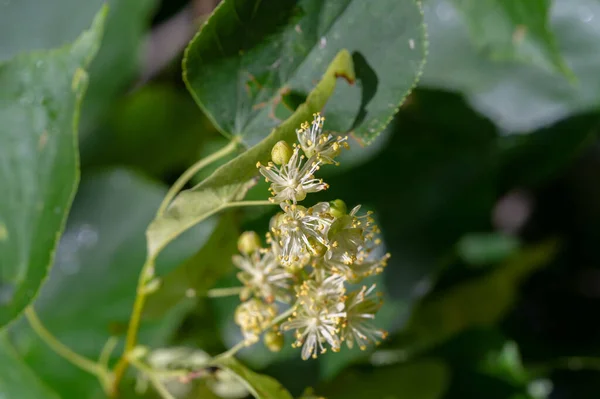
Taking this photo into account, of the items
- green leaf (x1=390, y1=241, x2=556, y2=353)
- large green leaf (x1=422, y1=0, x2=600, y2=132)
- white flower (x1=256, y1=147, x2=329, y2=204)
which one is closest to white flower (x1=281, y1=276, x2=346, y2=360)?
white flower (x1=256, y1=147, x2=329, y2=204)

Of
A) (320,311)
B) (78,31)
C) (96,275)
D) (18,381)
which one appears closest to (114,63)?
(78,31)

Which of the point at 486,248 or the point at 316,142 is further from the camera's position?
the point at 486,248

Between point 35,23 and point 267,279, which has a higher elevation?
point 35,23

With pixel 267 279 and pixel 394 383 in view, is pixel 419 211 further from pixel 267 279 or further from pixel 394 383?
pixel 267 279

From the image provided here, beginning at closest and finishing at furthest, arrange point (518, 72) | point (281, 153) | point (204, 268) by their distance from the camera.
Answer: point (281, 153)
point (204, 268)
point (518, 72)

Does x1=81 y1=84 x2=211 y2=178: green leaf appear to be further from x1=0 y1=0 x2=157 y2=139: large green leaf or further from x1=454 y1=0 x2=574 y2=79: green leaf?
x1=454 y1=0 x2=574 y2=79: green leaf

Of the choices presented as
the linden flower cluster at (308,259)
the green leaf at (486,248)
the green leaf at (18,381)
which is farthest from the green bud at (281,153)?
the green leaf at (486,248)

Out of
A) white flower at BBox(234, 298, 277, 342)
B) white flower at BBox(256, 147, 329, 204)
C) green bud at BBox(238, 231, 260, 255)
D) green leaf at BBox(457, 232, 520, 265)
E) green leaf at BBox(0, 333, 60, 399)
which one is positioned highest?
white flower at BBox(256, 147, 329, 204)
